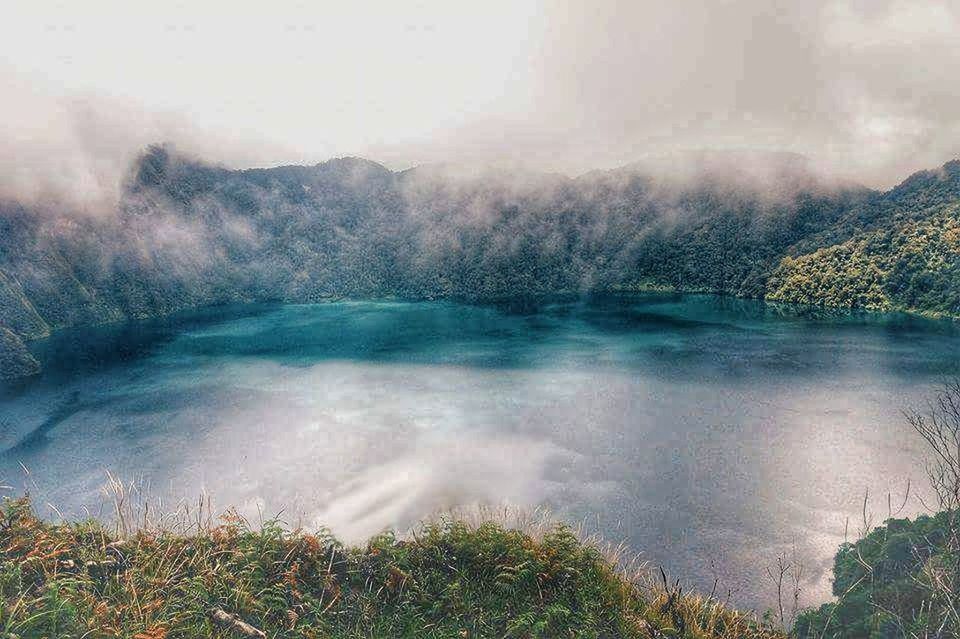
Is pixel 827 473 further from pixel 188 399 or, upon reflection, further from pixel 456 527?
pixel 188 399

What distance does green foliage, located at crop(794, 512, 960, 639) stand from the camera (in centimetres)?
1131

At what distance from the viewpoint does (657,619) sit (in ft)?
35.5

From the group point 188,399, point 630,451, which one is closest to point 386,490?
point 630,451

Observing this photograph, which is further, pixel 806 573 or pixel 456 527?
pixel 806 573

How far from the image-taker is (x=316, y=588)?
1021cm

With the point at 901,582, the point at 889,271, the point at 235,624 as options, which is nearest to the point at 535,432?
the point at 901,582

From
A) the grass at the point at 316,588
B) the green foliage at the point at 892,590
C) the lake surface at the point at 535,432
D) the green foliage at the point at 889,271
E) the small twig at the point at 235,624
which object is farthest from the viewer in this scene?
the green foliage at the point at 889,271

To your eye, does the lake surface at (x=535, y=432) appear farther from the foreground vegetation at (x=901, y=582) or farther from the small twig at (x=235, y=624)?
the small twig at (x=235, y=624)

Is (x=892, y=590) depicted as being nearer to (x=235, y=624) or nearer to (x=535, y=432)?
(x=235, y=624)

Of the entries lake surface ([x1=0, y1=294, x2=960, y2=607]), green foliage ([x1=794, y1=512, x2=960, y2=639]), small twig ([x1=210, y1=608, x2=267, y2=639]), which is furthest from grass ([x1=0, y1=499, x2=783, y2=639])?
lake surface ([x1=0, y1=294, x2=960, y2=607])

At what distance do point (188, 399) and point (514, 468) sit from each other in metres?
50.4

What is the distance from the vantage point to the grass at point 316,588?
8.08 meters

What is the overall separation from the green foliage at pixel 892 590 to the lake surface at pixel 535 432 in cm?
824

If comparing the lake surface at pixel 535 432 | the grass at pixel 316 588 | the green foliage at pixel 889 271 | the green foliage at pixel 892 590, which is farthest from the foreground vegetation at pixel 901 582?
the green foliage at pixel 889 271
